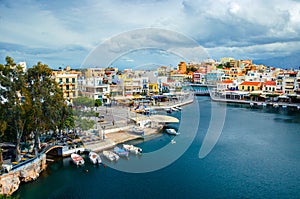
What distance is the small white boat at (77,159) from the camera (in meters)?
12.2

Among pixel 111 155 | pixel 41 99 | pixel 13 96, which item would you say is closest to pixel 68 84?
pixel 41 99

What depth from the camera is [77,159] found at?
12414 mm

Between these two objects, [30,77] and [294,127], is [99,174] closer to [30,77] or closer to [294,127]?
[30,77]

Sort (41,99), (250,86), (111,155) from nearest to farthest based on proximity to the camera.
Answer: (41,99) < (111,155) < (250,86)

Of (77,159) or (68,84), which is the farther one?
(68,84)

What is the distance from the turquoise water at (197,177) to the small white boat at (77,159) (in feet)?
0.90

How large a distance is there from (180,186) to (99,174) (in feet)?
12.0

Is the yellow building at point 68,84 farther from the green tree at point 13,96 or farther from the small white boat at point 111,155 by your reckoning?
the green tree at point 13,96

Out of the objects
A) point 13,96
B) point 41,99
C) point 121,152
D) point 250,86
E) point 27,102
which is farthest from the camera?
point 250,86

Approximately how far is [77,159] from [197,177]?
226 inches

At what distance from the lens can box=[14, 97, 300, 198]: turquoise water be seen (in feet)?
31.5

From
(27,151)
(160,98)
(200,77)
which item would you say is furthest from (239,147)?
(200,77)

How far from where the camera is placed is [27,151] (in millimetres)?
12273

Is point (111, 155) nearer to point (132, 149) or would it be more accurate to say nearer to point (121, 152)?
point (121, 152)
